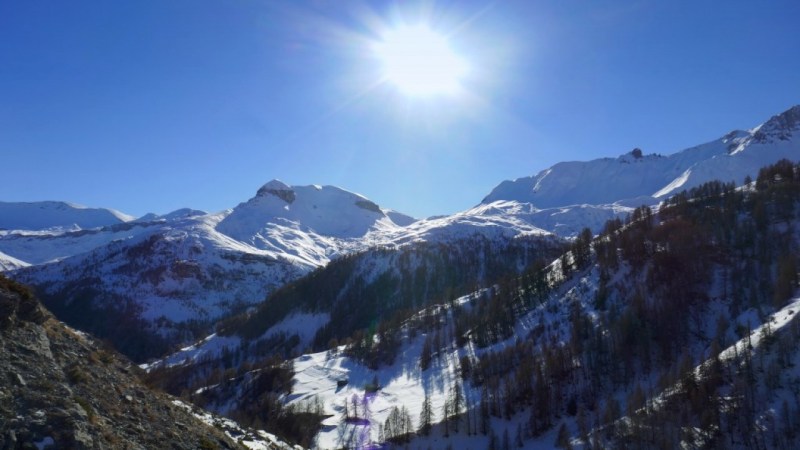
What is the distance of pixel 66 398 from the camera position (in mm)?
22031

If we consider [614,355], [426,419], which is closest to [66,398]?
[426,419]

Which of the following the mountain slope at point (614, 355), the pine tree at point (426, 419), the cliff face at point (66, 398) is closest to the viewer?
the cliff face at point (66, 398)

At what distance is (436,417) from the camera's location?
8206 centimetres

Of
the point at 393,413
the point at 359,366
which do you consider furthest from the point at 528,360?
the point at 359,366

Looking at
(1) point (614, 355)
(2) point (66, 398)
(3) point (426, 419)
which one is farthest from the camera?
(1) point (614, 355)

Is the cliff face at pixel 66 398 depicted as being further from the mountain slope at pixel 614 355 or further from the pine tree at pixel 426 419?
the mountain slope at pixel 614 355

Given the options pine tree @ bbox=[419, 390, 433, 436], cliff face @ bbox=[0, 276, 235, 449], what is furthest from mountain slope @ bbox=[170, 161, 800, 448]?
cliff face @ bbox=[0, 276, 235, 449]

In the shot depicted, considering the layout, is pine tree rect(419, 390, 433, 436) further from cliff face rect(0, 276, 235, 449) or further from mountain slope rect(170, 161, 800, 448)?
cliff face rect(0, 276, 235, 449)

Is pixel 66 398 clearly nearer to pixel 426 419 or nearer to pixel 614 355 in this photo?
pixel 426 419

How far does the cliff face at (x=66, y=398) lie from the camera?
782 inches

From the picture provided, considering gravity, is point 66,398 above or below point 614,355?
above

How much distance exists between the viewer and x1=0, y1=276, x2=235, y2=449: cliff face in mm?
19859

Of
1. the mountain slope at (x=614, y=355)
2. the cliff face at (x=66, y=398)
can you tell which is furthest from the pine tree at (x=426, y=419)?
the cliff face at (x=66, y=398)

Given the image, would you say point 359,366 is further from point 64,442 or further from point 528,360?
point 64,442
